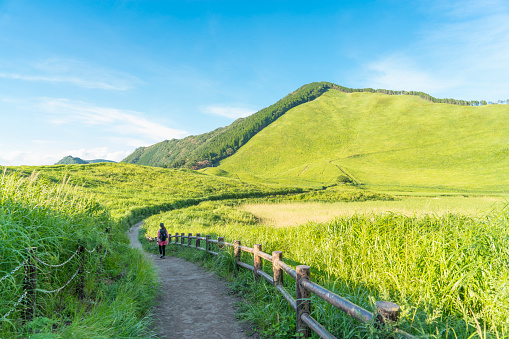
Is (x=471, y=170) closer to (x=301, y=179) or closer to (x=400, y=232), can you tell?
(x=301, y=179)

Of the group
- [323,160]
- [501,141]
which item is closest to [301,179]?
[323,160]

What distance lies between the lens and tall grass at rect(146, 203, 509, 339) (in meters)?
3.54

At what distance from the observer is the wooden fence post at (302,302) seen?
14.3 feet

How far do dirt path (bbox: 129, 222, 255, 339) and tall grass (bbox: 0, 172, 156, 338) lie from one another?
47 centimetres

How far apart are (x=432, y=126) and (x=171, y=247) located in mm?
146636

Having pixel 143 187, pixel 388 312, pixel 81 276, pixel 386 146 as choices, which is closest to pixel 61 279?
pixel 81 276

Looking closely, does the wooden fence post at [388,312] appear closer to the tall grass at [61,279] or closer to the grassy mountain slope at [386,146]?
the tall grass at [61,279]

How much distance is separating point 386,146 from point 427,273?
13032cm

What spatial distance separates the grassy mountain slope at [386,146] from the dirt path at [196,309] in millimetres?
83128

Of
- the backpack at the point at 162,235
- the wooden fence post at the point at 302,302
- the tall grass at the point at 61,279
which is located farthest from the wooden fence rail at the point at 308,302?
the backpack at the point at 162,235

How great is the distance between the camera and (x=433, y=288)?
14.1ft

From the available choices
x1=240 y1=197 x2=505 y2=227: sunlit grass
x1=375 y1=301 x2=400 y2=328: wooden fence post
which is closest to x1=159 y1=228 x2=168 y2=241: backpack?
x1=240 y1=197 x2=505 y2=227: sunlit grass

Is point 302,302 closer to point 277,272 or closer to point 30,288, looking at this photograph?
point 277,272

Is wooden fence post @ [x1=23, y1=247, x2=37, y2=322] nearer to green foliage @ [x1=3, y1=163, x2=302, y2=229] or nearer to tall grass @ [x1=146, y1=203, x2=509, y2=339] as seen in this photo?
tall grass @ [x1=146, y1=203, x2=509, y2=339]
